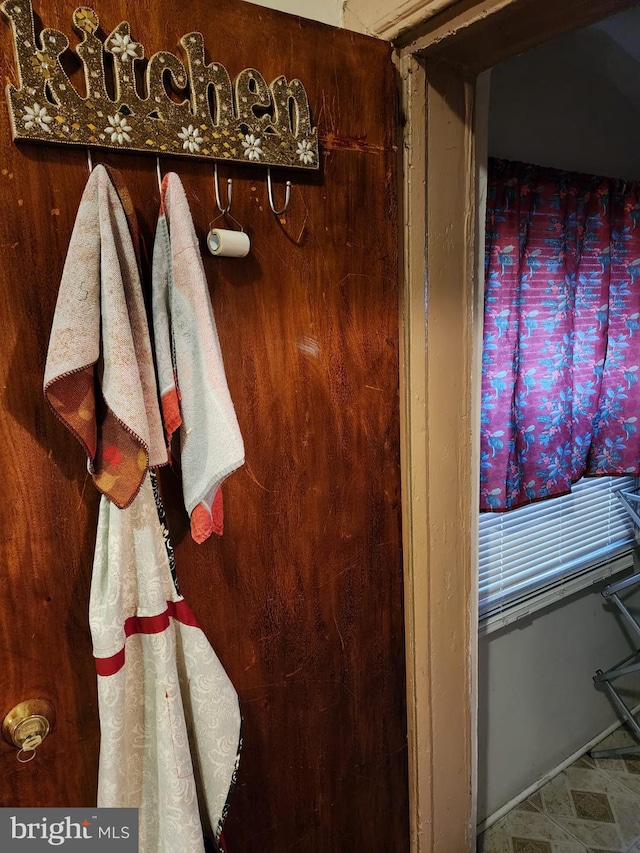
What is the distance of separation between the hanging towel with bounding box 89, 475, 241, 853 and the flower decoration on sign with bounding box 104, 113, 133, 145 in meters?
0.43

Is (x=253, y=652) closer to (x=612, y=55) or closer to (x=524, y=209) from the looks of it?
(x=524, y=209)

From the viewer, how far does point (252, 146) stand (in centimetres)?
77

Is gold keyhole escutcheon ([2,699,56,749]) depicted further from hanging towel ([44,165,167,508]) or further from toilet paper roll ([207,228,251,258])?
toilet paper roll ([207,228,251,258])

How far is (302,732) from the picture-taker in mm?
970

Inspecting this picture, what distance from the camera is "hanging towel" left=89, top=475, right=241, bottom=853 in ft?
2.30

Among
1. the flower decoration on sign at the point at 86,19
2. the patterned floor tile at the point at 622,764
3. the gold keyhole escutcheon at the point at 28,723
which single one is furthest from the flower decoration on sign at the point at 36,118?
the patterned floor tile at the point at 622,764

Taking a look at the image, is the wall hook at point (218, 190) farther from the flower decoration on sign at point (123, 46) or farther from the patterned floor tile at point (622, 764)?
the patterned floor tile at point (622, 764)

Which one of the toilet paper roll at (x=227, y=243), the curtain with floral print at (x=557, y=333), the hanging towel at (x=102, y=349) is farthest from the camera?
the curtain with floral print at (x=557, y=333)

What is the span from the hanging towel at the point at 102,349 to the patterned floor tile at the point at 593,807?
6.25 feet

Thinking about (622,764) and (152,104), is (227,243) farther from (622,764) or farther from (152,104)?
(622,764)

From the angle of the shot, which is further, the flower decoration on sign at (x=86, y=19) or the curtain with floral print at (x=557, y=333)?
the curtain with floral print at (x=557, y=333)

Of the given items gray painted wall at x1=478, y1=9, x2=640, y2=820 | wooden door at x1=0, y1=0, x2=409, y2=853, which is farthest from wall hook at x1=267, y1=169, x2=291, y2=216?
gray painted wall at x1=478, y1=9, x2=640, y2=820

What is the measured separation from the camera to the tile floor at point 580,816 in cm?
169

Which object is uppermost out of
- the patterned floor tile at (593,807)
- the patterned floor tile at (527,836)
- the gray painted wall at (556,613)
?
the gray painted wall at (556,613)
